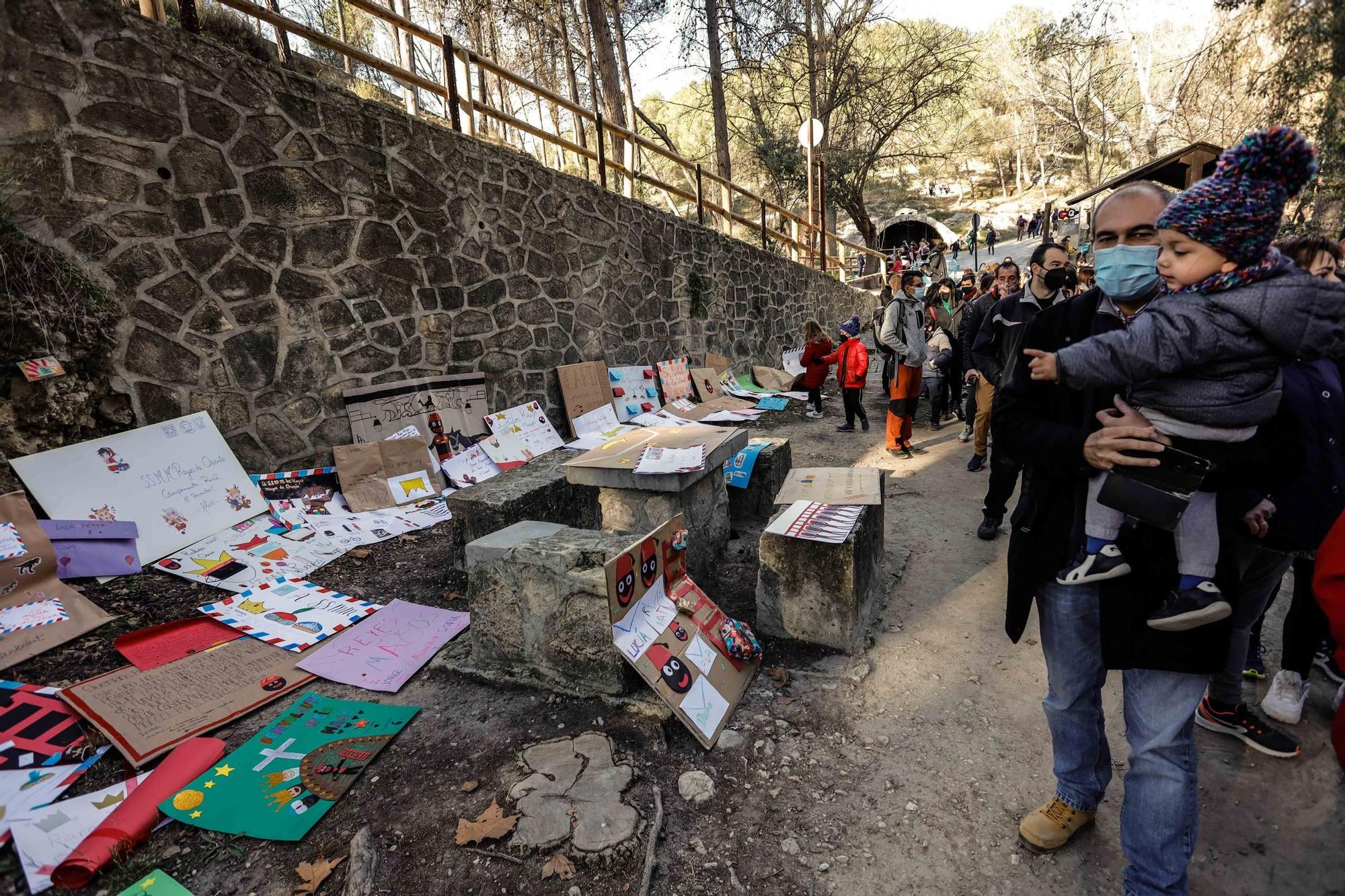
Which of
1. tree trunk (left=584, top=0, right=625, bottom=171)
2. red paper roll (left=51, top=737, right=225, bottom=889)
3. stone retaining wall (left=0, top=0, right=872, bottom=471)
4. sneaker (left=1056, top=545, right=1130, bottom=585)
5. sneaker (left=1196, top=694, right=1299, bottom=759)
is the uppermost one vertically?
tree trunk (left=584, top=0, right=625, bottom=171)

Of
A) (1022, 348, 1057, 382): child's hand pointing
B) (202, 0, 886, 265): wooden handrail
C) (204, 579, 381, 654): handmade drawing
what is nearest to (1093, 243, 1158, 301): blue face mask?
(1022, 348, 1057, 382): child's hand pointing

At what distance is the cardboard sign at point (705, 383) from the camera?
957 centimetres

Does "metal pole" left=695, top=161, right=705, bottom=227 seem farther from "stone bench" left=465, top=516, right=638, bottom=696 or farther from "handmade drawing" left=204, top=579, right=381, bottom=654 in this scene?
"stone bench" left=465, top=516, right=638, bottom=696

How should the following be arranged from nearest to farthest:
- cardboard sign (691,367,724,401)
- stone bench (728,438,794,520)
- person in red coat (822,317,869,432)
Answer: stone bench (728,438,794,520), person in red coat (822,317,869,432), cardboard sign (691,367,724,401)

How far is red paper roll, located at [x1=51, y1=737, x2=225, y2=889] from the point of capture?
1870mm

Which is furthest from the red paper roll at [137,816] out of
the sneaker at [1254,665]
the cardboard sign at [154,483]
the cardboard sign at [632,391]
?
the cardboard sign at [632,391]

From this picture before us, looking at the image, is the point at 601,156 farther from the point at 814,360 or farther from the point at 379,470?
the point at 379,470

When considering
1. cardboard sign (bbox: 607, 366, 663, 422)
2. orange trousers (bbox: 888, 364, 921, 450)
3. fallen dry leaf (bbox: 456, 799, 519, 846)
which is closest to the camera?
fallen dry leaf (bbox: 456, 799, 519, 846)

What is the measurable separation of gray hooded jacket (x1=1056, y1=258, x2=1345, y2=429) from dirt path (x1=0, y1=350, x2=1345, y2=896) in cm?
153

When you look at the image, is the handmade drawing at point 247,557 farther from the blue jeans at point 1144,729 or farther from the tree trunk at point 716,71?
the tree trunk at point 716,71

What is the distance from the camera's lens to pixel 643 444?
4.02 metres

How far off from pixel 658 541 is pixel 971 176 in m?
57.8

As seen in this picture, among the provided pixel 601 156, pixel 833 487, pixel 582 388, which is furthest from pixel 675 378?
pixel 833 487

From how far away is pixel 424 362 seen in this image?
5.75 m
